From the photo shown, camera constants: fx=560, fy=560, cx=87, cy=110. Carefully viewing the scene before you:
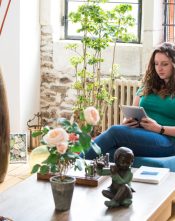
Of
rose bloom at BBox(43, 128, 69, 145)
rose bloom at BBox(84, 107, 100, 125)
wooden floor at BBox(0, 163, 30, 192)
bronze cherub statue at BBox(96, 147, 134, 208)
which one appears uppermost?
rose bloom at BBox(84, 107, 100, 125)

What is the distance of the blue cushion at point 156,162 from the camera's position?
388cm

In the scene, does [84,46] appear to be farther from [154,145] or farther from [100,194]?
[100,194]

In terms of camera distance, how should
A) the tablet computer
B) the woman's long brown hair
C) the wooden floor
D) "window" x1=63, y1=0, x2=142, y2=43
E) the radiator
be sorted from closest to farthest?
the tablet computer
the woman's long brown hair
the wooden floor
the radiator
"window" x1=63, y1=0, x2=142, y2=43

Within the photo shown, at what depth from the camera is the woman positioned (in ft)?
13.6

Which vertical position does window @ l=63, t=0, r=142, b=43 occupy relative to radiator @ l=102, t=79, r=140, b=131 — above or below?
above

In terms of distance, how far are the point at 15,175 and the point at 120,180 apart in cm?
223

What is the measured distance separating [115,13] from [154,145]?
1574mm

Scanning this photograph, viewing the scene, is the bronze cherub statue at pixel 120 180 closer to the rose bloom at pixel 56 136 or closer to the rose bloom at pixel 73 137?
the rose bloom at pixel 73 137

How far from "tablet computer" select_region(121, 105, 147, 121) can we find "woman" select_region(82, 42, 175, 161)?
5cm

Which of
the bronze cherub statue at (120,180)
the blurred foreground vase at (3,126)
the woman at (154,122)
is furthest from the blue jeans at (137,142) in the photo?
the bronze cherub statue at (120,180)

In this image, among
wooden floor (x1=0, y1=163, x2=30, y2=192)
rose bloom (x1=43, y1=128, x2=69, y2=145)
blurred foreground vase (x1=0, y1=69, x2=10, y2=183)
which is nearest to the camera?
rose bloom (x1=43, y1=128, x2=69, y2=145)

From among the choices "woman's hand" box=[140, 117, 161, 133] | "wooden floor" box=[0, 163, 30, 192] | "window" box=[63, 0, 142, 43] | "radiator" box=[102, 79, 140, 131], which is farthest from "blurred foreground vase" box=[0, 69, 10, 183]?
"window" box=[63, 0, 142, 43]

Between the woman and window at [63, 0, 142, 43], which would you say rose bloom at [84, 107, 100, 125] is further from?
window at [63, 0, 142, 43]

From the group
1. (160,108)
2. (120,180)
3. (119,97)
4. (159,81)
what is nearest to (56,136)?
(120,180)
